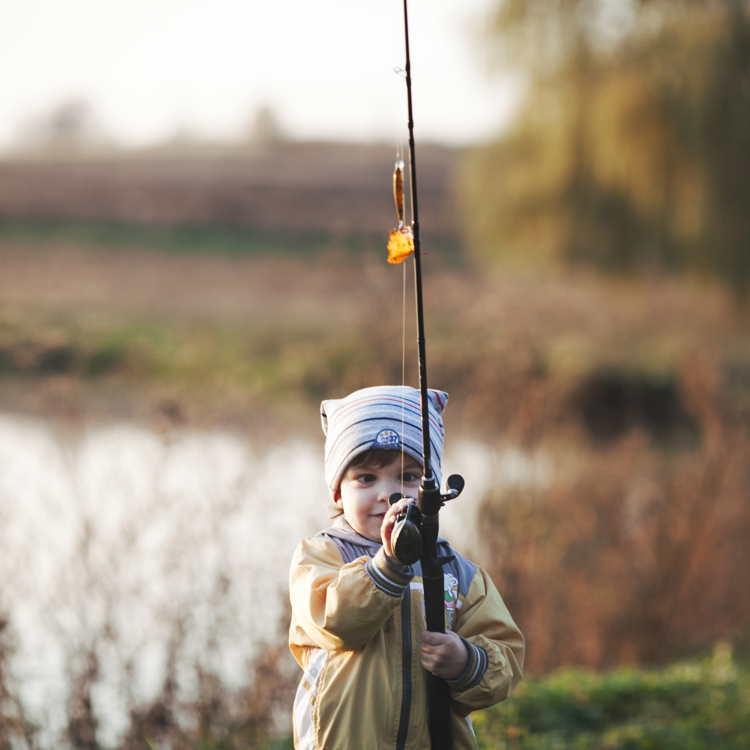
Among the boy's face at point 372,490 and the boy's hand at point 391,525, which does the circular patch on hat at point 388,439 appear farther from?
the boy's hand at point 391,525

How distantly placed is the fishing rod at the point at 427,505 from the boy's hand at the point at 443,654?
28 mm

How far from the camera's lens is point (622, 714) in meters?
4.38

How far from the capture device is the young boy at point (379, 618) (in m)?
1.74

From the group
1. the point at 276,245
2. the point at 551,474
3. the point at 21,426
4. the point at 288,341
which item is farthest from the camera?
the point at 276,245

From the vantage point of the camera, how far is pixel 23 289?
15875mm

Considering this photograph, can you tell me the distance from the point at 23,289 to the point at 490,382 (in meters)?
12.7

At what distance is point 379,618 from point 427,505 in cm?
24

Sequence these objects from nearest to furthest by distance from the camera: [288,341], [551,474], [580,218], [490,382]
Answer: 1. [490,382]
2. [551,474]
3. [580,218]
4. [288,341]

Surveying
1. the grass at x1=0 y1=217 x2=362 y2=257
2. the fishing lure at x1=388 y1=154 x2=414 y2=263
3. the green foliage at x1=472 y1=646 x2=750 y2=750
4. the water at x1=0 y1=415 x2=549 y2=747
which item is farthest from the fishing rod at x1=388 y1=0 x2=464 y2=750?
the grass at x1=0 y1=217 x2=362 y2=257

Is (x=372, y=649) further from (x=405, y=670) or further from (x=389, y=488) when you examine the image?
(x=389, y=488)

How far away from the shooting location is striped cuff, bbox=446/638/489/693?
181 cm

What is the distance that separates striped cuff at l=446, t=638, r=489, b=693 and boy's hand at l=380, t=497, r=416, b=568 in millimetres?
297

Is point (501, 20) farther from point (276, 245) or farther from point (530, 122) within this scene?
point (276, 245)

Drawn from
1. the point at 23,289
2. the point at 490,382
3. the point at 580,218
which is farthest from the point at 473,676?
the point at 23,289
